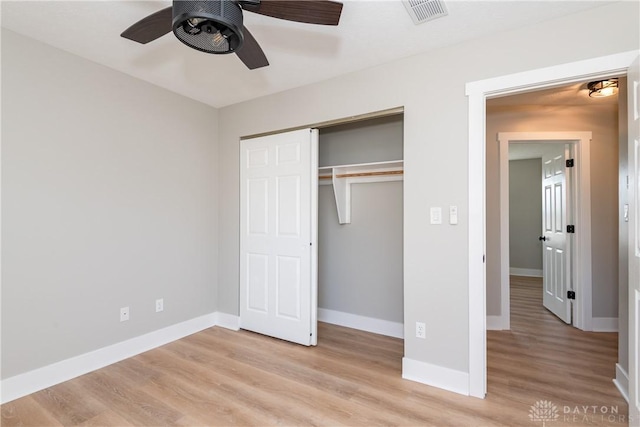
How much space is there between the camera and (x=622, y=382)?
2.25 m

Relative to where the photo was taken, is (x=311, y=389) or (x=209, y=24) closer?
(x=209, y=24)

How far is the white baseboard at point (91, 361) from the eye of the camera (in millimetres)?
2168

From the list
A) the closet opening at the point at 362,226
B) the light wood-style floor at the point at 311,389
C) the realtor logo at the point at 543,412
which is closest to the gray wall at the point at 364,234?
the closet opening at the point at 362,226

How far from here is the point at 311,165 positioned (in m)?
3.10

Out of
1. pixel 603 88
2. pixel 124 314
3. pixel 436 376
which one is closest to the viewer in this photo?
pixel 436 376

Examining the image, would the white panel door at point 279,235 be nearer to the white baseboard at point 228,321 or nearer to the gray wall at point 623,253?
the white baseboard at point 228,321

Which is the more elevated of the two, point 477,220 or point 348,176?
point 348,176

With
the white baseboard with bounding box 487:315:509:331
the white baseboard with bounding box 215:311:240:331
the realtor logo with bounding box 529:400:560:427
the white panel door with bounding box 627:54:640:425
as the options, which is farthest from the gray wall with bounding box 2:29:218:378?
the white panel door with bounding box 627:54:640:425

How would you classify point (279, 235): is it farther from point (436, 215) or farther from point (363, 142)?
point (436, 215)

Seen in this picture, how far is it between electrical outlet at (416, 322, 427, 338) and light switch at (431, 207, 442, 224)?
2.59ft

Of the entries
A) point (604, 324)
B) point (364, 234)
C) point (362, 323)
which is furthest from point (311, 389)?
point (604, 324)

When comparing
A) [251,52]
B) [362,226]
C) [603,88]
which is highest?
[603,88]

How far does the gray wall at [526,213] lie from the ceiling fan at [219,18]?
6916 millimetres

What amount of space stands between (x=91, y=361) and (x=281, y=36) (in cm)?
292
